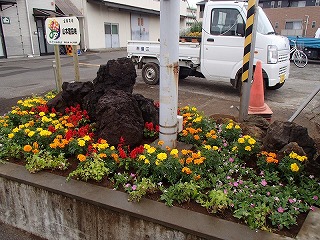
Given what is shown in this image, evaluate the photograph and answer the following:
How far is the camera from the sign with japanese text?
196 inches

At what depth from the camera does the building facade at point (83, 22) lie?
16922 mm

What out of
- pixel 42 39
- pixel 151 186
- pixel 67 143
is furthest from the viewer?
pixel 42 39

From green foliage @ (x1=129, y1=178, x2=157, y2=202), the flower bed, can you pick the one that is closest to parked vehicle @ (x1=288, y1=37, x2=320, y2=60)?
the flower bed

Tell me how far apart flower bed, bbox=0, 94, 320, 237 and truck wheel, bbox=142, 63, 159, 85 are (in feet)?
17.6

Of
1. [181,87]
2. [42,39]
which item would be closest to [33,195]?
[181,87]

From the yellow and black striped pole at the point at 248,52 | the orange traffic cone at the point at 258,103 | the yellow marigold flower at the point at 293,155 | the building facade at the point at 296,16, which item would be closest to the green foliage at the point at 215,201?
the yellow marigold flower at the point at 293,155

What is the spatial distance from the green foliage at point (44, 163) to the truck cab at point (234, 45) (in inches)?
221

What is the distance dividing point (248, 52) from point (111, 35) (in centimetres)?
2181

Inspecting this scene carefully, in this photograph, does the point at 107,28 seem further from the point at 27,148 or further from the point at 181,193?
the point at 181,193

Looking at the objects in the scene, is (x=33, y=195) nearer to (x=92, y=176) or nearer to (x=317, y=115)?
(x=92, y=176)

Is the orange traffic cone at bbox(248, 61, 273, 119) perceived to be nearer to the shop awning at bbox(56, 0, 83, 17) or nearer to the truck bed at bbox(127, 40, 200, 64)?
the truck bed at bbox(127, 40, 200, 64)

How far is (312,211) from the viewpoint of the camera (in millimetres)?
2277

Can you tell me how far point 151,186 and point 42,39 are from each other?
1957 cm

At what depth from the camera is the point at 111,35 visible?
24719 mm
